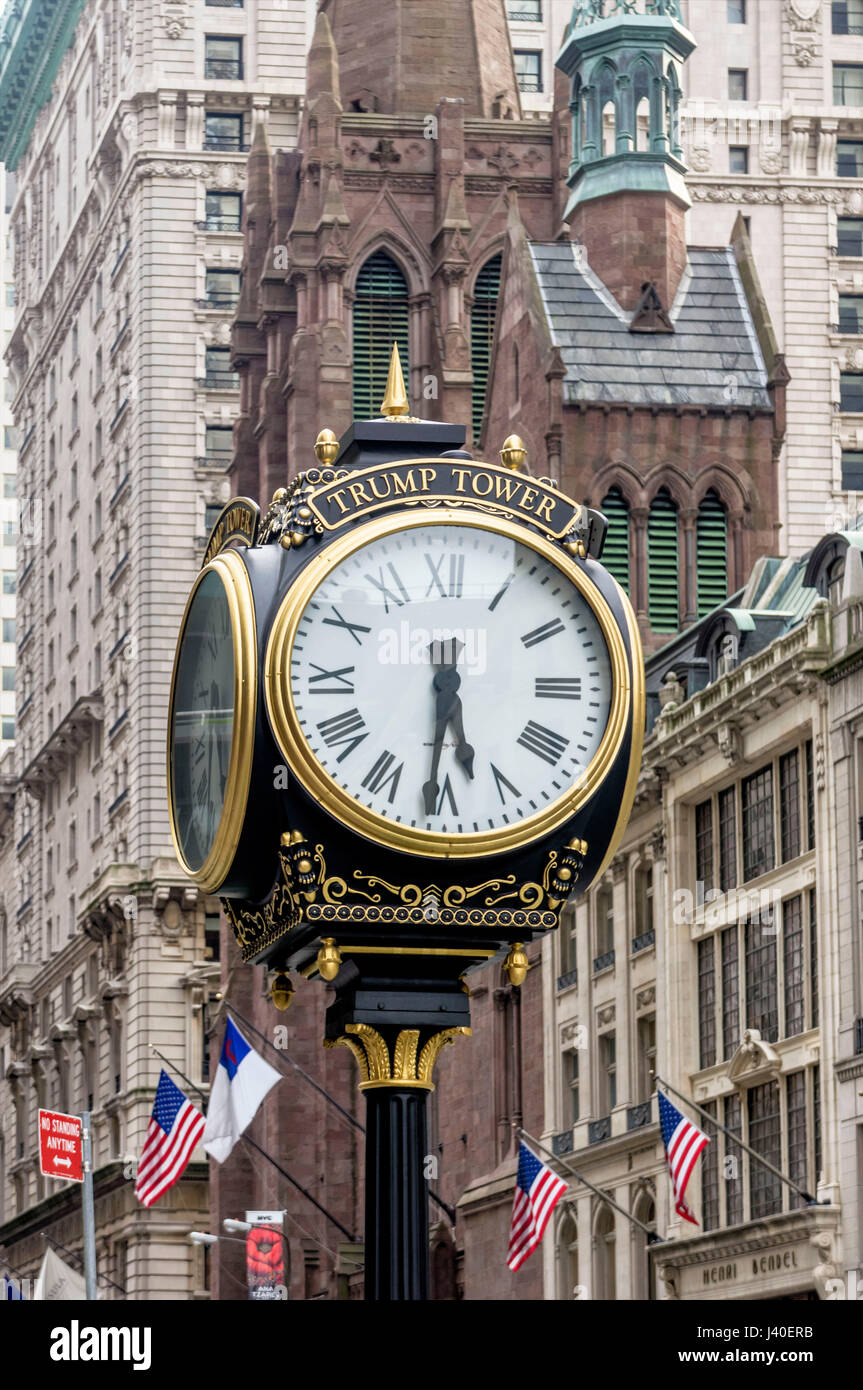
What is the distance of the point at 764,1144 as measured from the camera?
189ft

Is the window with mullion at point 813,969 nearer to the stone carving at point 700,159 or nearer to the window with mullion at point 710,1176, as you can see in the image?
the window with mullion at point 710,1176

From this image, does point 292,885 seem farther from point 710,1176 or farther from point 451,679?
point 710,1176

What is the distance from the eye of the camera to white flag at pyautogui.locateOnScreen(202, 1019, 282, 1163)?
49094mm

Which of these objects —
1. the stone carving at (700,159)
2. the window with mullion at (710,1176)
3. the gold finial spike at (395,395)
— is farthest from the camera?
the stone carving at (700,159)

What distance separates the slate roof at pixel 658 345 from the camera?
77125 mm

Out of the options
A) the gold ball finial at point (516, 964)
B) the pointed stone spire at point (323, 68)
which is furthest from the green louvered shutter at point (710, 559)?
the gold ball finial at point (516, 964)

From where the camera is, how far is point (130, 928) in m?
111

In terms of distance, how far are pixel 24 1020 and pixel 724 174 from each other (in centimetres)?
5315

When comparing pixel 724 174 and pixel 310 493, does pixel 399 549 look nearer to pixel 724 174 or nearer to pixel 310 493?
pixel 310 493

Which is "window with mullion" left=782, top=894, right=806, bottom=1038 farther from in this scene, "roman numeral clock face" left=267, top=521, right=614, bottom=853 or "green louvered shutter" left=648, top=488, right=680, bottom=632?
"roman numeral clock face" left=267, top=521, right=614, bottom=853

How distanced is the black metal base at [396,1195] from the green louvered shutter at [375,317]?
82.1 meters

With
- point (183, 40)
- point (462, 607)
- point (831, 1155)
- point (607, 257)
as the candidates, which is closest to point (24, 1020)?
point (183, 40)

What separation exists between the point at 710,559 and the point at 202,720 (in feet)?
227
